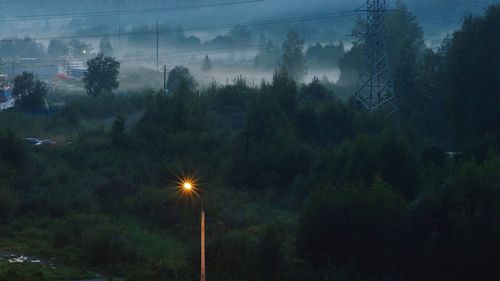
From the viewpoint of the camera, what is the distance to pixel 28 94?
4744 cm

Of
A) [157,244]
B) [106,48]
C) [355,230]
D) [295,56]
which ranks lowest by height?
[157,244]

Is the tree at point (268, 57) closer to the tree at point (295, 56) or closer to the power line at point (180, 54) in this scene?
the power line at point (180, 54)

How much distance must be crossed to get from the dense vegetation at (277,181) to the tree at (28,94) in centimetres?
324

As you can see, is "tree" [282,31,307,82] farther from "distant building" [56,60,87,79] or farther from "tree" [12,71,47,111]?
"tree" [12,71,47,111]

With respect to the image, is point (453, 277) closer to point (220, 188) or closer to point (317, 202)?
point (317, 202)

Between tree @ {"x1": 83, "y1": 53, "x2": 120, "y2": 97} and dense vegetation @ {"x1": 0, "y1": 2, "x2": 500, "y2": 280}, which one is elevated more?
tree @ {"x1": 83, "y1": 53, "x2": 120, "y2": 97}

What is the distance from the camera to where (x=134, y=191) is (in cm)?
2600

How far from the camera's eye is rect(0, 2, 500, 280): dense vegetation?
51.6ft

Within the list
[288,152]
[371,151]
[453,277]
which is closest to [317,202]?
[453,277]

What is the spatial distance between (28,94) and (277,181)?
24118mm

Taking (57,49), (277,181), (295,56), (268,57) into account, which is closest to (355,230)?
(277,181)

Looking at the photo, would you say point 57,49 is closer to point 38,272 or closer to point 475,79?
point 475,79

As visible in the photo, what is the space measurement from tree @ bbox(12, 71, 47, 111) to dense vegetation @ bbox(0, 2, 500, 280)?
3.24 meters

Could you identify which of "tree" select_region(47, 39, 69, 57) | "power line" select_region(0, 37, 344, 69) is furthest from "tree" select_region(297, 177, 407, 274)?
"tree" select_region(47, 39, 69, 57)
